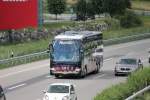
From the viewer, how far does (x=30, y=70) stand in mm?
47875

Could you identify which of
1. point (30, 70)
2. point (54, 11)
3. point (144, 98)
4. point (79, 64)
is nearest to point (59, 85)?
point (144, 98)

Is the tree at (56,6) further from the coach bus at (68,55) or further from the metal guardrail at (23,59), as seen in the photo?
the coach bus at (68,55)

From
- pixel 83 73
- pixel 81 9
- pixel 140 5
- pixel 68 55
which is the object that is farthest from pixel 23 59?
pixel 140 5

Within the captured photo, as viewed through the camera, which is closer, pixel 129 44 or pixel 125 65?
pixel 125 65

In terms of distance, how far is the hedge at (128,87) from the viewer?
2045 centimetres

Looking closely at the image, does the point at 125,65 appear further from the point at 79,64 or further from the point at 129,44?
the point at 129,44

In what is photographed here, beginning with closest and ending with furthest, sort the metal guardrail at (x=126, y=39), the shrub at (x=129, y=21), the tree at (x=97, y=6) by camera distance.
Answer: the metal guardrail at (x=126, y=39) < the shrub at (x=129, y=21) < the tree at (x=97, y=6)

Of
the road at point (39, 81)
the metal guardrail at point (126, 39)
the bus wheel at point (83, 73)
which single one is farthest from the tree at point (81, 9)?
the bus wheel at point (83, 73)

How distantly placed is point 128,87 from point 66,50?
1880 cm

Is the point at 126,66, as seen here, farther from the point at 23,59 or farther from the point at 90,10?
the point at 90,10

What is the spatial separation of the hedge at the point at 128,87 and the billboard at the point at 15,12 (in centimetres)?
2740

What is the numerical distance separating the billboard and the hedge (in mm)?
27399

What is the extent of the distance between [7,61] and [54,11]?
53.8 metres

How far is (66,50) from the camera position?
41.8 meters
